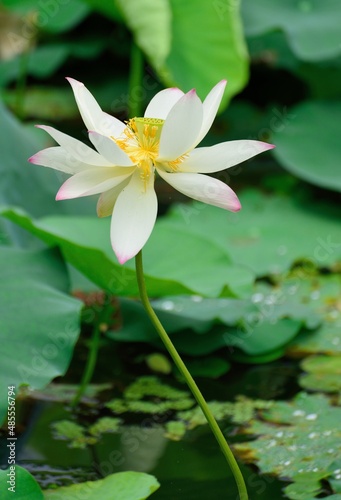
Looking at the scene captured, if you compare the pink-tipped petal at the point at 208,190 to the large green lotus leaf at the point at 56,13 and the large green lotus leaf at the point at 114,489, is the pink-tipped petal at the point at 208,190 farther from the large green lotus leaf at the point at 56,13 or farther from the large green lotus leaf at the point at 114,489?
the large green lotus leaf at the point at 56,13

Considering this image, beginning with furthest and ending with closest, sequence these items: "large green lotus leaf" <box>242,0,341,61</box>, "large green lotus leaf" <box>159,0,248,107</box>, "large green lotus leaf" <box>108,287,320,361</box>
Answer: "large green lotus leaf" <box>242,0,341,61</box>
"large green lotus leaf" <box>159,0,248,107</box>
"large green lotus leaf" <box>108,287,320,361</box>

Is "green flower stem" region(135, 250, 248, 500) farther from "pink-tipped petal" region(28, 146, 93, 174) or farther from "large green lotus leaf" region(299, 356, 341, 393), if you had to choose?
"large green lotus leaf" region(299, 356, 341, 393)

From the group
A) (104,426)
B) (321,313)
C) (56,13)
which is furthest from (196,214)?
(56,13)

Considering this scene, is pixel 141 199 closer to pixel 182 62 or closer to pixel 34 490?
pixel 34 490

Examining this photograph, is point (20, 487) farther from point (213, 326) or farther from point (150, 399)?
point (213, 326)

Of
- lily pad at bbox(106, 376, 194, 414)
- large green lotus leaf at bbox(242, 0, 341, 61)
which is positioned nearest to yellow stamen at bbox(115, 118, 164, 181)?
lily pad at bbox(106, 376, 194, 414)

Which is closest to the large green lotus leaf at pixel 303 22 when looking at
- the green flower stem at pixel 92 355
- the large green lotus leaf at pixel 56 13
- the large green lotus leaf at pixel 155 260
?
the large green lotus leaf at pixel 56 13
